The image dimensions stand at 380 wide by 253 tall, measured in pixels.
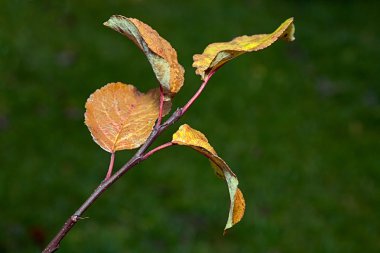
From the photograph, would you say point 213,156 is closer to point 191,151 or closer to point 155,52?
point 155,52

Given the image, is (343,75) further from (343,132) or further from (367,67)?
(343,132)

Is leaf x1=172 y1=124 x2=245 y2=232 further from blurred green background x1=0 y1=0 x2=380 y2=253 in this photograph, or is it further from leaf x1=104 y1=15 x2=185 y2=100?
blurred green background x1=0 y1=0 x2=380 y2=253

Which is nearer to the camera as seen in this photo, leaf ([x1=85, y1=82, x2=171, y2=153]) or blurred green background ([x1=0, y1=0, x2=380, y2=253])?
leaf ([x1=85, y1=82, x2=171, y2=153])

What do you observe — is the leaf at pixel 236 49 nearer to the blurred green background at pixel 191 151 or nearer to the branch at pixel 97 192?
the branch at pixel 97 192

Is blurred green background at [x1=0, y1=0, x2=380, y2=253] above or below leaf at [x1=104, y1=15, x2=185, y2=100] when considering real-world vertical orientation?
below

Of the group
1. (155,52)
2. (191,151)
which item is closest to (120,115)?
(155,52)

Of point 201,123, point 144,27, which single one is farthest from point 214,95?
point 144,27

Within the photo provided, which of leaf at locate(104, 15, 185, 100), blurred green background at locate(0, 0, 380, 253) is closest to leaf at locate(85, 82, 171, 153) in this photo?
leaf at locate(104, 15, 185, 100)

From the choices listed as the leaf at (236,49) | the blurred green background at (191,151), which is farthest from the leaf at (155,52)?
the blurred green background at (191,151)
